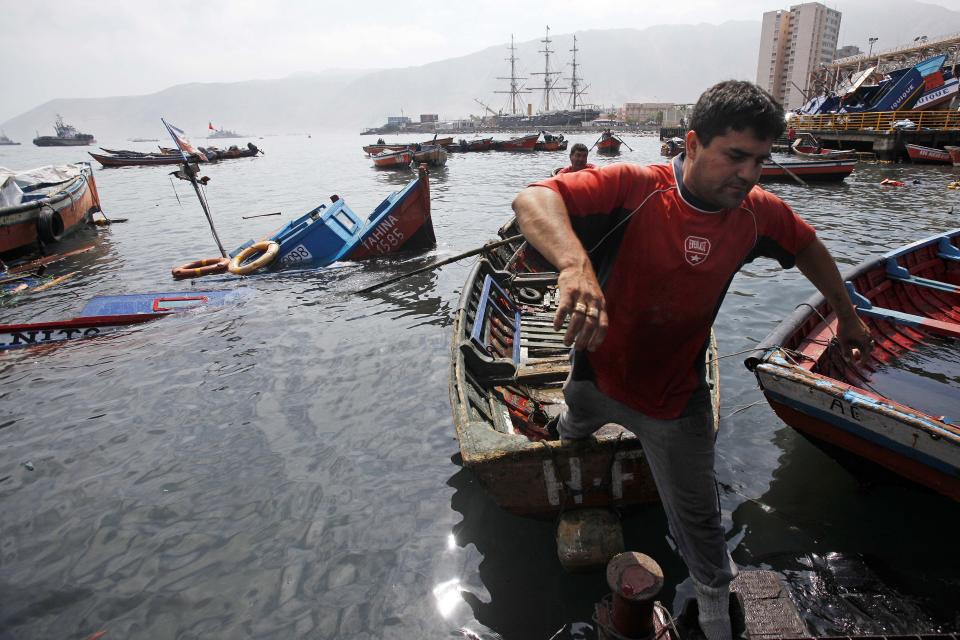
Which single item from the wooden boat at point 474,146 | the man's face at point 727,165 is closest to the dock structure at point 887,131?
the wooden boat at point 474,146

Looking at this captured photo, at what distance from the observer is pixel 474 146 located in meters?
57.1

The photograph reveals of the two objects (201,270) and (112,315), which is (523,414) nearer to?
(112,315)

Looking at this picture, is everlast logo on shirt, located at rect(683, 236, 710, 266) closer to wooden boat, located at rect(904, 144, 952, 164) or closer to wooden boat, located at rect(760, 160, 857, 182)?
wooden boat, located at rect(760, 160, 857, 182)

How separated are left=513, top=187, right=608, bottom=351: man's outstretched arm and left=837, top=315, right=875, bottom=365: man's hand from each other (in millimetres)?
1898

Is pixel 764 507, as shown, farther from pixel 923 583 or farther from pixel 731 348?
pixel 731 348

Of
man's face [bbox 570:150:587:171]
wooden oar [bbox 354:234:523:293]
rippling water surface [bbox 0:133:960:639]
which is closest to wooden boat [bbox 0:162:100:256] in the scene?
rippling water surface [bbox 0:133:960:639]

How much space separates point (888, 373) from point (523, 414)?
4448mm

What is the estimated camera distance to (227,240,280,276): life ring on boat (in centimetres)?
1182

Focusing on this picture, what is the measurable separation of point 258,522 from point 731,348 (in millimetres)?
6875

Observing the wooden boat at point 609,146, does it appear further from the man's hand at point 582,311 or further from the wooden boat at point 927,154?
the man's hand at point 582,311

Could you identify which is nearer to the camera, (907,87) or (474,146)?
(907,87)

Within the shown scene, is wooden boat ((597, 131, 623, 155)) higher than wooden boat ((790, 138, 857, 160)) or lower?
higher

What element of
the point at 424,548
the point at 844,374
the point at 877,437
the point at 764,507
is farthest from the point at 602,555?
the point at 844,374

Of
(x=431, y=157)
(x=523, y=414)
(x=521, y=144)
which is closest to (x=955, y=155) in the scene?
(x=431, y=157)
